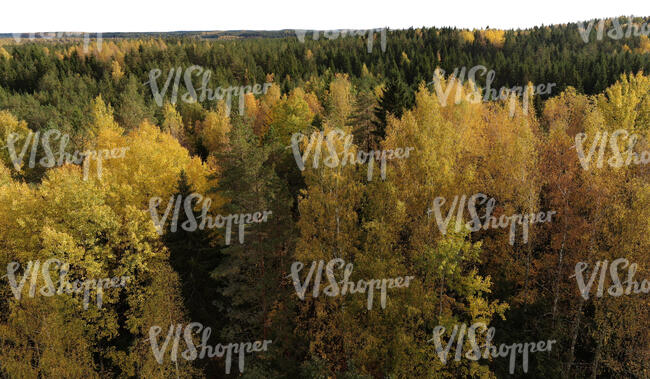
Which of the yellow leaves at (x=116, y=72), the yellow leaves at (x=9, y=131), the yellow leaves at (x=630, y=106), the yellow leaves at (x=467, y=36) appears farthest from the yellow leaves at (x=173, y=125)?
the yellow leaves at (x=467, y=36)

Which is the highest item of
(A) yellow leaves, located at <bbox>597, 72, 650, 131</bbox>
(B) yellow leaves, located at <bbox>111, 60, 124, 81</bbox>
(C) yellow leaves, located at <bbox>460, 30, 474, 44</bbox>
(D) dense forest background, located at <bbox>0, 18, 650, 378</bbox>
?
(C) yellow leaves, located at <bbox>460, 30, 474, 44</bbox>

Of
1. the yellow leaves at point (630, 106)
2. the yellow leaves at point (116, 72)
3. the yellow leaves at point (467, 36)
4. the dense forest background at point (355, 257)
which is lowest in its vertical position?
the dense forest background at point (355, 257)

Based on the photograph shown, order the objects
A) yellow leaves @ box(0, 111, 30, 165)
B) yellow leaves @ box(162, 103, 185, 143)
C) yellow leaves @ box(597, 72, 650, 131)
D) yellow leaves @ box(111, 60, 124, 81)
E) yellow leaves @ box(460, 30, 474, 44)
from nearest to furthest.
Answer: yellow leaves @ box(597, 72, 650, 131), yellow leaves @ box(0, 111, 30, 165), yellow leaves @ box(162, 103, 185, 143), yellow leaves @ box(111, 60, 124, 81), yellow leaves @ box(460, 30, 474, 44)

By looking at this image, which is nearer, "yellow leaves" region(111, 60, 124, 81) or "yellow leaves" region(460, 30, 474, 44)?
"yellow leaves" region(111, 60, 124, 81)

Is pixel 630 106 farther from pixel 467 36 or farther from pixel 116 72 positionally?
pixel 116 72

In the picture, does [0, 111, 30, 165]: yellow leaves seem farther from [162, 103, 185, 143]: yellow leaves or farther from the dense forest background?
the dense forest background

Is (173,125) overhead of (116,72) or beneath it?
beneath

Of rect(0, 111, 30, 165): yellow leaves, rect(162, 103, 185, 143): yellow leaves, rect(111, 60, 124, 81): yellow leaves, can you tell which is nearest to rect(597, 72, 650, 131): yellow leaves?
rect(162, 103, 185, 143): yellow leaves

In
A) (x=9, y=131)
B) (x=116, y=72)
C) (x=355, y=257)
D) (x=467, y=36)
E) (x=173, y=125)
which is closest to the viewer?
(x=355, y=257)

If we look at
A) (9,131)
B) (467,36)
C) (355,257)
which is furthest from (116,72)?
(467,36)

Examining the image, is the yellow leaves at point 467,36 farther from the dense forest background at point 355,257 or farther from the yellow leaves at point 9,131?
the yellow leaves at point 9,131

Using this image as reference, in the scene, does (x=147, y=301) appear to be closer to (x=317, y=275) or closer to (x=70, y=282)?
(x=70, y=282)

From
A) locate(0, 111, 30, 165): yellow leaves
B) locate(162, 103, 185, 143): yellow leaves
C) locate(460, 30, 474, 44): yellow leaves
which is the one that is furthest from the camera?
locate(460, 30, 474, 44): yellow leaves
